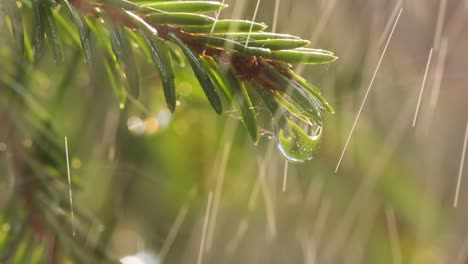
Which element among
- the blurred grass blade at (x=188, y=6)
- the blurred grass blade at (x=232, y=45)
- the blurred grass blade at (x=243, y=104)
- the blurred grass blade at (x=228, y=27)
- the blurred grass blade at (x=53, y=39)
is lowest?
the blurred grass blade at (x=243, y=104)

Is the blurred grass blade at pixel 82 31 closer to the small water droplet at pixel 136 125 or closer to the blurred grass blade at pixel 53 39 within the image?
the blurred grass blade at pixel 53 39

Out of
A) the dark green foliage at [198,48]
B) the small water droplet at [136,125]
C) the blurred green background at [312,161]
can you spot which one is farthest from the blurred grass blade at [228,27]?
the small water droplet at [136,125]

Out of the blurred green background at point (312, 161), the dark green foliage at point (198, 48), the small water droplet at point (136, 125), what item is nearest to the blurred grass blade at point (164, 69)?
the dark green foliage at point (198, 48)

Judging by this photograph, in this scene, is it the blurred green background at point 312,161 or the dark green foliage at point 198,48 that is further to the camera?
the blurred green background at point 312,161

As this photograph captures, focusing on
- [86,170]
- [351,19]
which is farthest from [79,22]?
[351,19]

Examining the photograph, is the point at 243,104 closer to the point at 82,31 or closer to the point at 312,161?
the point at 82,31

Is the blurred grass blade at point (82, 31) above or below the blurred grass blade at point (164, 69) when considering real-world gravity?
above

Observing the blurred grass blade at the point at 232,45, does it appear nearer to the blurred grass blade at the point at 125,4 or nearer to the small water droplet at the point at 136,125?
the blurred grass blade at the point at 125,4

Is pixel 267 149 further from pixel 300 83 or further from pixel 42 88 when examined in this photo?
pixel 300 83
